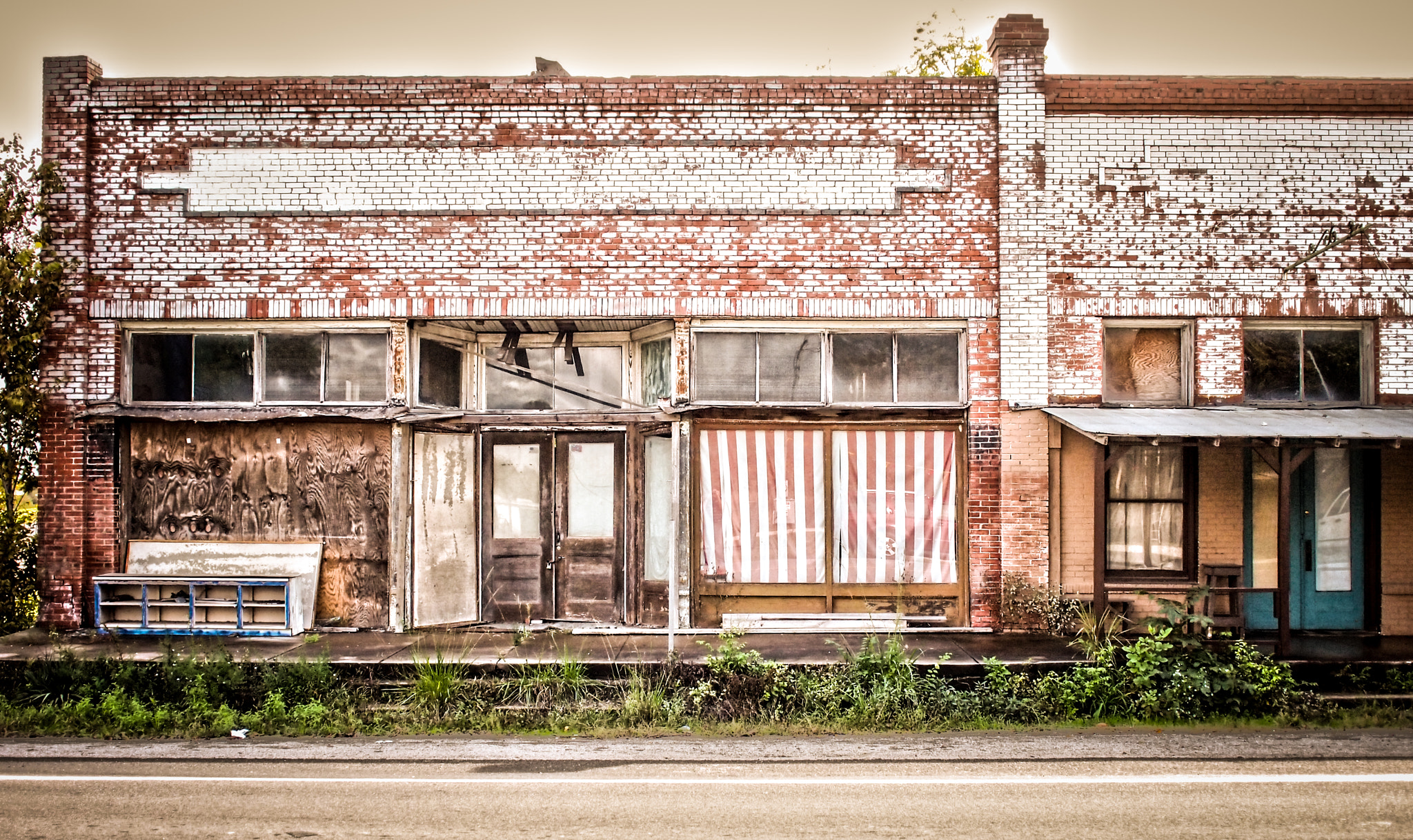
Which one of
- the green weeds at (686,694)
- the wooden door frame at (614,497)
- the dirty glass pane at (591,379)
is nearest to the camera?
the green weeds at (686,694)

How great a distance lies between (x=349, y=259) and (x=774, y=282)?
15.9ft

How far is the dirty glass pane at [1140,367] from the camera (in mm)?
10195

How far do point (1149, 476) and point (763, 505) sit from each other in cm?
440

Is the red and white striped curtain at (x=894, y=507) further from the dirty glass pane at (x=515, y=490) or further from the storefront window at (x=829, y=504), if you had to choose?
the dirty glass pane at (x=515, y=490)

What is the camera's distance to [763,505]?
33.2 feet

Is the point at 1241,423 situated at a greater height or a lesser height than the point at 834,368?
lesser

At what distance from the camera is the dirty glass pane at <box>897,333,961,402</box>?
10180 mm

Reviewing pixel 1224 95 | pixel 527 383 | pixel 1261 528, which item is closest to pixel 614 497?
pixel 527 383

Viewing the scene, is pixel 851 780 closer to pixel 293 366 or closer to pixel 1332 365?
pixel 293 366

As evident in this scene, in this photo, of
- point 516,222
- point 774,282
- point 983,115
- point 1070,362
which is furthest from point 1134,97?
point 516,222

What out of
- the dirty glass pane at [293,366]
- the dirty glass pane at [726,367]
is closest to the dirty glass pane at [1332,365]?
the dirty glass pane at [726,367]

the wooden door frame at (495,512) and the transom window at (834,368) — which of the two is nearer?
the transom window at (834,368)

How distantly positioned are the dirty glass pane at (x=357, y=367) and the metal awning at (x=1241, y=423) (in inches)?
296

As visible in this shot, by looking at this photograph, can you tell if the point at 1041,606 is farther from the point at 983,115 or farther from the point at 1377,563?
the point at 983,115
